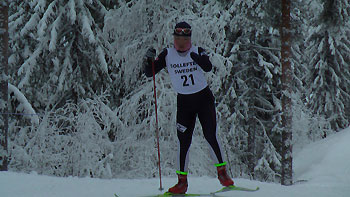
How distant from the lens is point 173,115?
11.6 m

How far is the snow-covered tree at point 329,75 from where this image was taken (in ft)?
81.8

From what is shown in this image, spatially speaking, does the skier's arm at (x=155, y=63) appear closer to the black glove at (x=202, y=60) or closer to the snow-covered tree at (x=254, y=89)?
the black glove at (x=202, y=60)

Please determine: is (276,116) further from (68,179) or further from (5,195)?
(5,195)

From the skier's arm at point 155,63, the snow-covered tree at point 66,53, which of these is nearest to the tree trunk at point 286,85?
the snow-covered tree at point 66,53

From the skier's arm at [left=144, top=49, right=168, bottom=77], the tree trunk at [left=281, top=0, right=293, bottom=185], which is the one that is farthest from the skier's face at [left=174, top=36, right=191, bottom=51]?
the tree trunk at [left=281, top=0, right=293, bottom=185]

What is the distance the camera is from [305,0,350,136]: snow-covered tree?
24.9 metres

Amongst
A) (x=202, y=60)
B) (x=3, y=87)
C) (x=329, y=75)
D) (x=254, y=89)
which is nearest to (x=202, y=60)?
(x=202, y=60)

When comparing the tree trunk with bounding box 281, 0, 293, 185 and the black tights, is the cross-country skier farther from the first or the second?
the tree trunk with bounding box 281, 0, 293, 185

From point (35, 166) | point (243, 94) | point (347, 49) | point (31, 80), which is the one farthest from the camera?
point (347, 49)

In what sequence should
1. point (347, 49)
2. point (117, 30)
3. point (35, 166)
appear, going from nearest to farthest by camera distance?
point (35, 166)
point (117, 30)
point (347, 49)

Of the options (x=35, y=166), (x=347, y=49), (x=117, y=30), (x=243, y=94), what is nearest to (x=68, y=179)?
(x=35, y=166)

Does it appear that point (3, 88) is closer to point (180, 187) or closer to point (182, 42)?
point (182, 42)

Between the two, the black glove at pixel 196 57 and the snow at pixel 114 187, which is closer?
the black glove at pixel 196 57

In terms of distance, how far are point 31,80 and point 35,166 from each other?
11.3 ft
